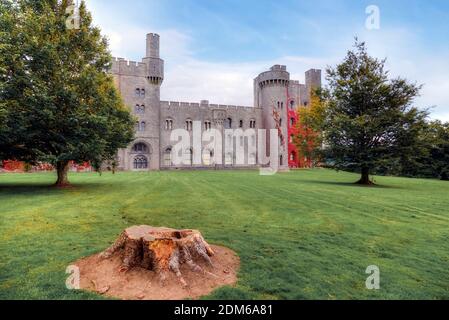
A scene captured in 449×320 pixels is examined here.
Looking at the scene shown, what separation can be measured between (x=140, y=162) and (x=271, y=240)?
145 ft

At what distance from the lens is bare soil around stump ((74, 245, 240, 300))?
162 inches

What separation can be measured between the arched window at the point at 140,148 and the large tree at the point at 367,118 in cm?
3252

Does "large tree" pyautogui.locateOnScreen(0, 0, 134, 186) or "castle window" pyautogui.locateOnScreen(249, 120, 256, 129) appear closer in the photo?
"large tree" pyautogui.locateOnScreen(0, 0, 134, 186)

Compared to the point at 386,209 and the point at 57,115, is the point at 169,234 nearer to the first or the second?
the point at 386,209

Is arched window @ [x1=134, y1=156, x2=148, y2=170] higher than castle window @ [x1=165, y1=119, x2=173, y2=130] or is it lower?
lower

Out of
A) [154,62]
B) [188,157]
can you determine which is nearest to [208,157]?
[188,157]

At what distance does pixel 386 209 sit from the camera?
35.8ft

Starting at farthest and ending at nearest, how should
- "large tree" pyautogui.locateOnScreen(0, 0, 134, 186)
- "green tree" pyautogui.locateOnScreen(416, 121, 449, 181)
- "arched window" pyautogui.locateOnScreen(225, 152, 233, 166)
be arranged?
"arched window" pyautogui.locateOnScreen(225, 152, 233, 166)
"green tree" pyautogui.locateOnScreen(416, 121, 449, 181)
"large tree" pyautogui.locateOnScreen(0, 0, 134, 186)

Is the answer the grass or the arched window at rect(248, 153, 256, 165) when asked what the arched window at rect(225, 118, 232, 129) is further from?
the grass

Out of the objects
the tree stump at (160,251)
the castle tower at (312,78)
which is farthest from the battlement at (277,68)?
the tree stump at (160,251)

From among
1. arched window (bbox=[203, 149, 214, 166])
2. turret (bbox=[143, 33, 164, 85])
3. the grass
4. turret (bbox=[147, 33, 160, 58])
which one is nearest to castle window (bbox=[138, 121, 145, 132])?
turret (bbox=[143, 33, 164, 85])

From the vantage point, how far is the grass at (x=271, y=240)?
4359 millimetres

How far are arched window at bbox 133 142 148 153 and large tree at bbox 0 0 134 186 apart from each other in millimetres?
30572

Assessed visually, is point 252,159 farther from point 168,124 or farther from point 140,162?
point 140,162
